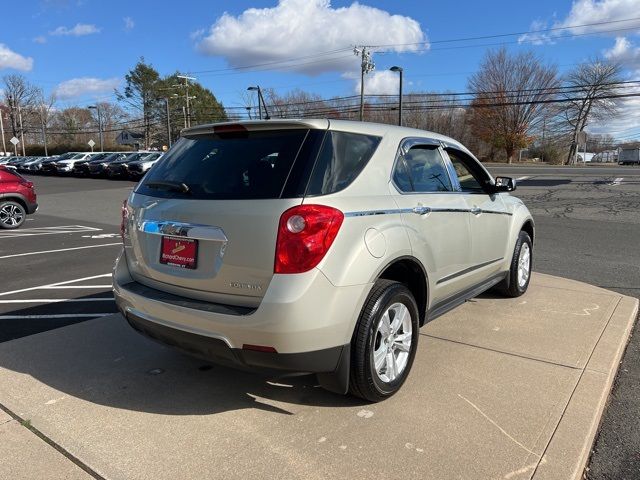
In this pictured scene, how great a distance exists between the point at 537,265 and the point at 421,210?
497cm

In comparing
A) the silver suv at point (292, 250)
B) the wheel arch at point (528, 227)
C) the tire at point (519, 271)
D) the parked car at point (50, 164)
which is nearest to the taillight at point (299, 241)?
the silver suv at point (292, 250)

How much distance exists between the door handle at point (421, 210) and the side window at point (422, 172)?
5.3 inches

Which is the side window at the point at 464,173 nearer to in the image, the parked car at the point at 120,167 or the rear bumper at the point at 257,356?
the rear bumper at the point at 257,356

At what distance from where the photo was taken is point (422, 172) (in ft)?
12.5

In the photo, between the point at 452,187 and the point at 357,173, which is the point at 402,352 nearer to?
the point at 357,173

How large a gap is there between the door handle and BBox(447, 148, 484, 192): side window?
0.91 meters

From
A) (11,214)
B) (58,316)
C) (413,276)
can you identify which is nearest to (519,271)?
(413,276)

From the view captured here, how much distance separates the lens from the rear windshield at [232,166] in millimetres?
2912

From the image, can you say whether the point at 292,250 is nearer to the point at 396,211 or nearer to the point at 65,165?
the point at 396,211

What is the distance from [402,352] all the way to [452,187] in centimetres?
150

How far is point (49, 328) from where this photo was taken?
4.69m

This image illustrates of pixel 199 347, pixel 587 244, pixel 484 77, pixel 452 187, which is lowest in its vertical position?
pixel 587 244

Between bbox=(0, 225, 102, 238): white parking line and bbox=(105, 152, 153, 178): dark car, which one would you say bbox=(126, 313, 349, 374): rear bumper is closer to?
bbox=(0, 225, 102, 238): white parking line

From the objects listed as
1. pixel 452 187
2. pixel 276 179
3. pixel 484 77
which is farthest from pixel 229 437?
pixel 484 77
